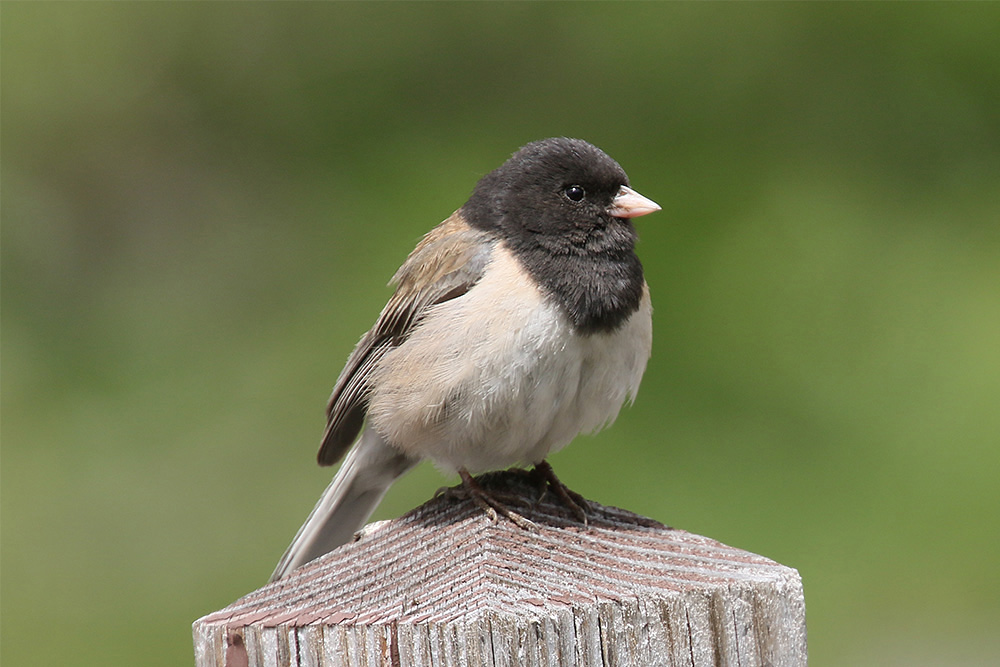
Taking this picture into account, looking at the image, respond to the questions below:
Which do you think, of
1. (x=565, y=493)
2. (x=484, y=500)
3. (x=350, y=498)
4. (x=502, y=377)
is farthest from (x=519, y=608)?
(x=350, y=498)

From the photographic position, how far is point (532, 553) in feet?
4.10

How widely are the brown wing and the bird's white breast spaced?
0.14ft

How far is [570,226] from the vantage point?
2021mm

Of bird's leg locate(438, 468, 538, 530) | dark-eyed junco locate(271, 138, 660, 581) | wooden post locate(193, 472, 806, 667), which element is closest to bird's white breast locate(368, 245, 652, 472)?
dark-eyed junco locate(271, 138, 660, 581)

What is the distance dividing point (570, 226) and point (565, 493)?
0.54 m

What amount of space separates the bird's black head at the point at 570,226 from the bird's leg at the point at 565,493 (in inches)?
9.7

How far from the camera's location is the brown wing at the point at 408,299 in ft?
6.77

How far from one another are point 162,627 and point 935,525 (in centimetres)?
217

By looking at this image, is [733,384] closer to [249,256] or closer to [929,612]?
[929,612]

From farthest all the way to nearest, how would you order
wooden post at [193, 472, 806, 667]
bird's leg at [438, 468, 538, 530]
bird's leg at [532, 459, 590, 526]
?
bird's leg at [532, 459, 590, 526] < bird's leg at [438, 468, 538, 530] < wooden post at [193, 472, 806, 667]

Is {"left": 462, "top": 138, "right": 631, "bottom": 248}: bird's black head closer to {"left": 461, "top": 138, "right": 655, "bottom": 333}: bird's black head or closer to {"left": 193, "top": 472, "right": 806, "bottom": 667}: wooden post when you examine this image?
{"left": 461, "top": 138, "right": 655, "bottom": 333}: bird's black head

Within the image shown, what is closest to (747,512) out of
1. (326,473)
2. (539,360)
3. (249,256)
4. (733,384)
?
(733,384)

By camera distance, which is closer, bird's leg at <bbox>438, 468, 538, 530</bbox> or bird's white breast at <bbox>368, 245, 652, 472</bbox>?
bird's leg at <bbox>438, 468, 538, 530</bbox>

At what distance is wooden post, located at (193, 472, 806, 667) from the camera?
106 cm
